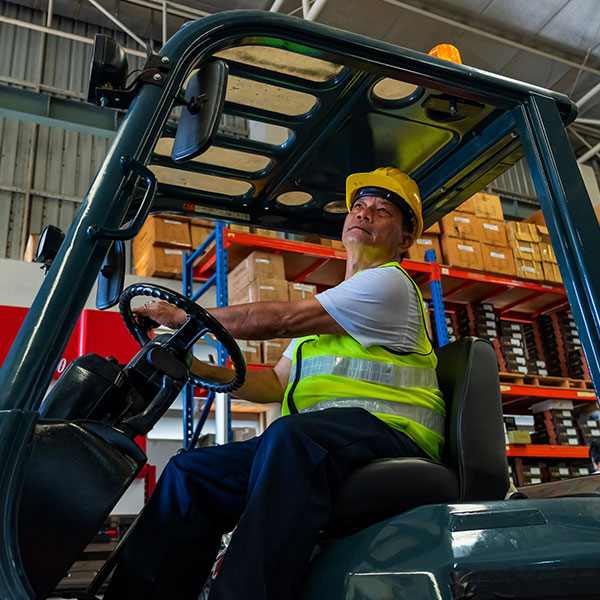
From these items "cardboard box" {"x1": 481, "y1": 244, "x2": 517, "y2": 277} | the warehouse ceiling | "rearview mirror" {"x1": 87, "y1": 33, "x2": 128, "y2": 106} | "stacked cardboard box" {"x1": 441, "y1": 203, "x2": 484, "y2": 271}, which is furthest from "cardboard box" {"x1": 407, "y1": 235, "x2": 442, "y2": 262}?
"rearview mirror" {"x1": 87, "y1": 33, "x2": 128, "y2": 106}

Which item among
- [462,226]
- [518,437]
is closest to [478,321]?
[462,226]

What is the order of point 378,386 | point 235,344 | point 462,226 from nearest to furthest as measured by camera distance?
point 235,344 → point 378,386 → point 462,226

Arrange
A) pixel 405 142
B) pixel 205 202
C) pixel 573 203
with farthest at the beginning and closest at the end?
pixel 205 202, pixel 405 142, pixel 573 203

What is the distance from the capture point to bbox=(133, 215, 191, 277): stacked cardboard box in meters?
7.56

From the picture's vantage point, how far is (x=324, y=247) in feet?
22.3

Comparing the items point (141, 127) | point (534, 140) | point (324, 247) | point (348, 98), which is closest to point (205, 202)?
point (348, 98)

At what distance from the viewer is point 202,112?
1562mm

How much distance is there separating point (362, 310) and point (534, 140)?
0.73 m

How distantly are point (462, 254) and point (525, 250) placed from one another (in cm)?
100

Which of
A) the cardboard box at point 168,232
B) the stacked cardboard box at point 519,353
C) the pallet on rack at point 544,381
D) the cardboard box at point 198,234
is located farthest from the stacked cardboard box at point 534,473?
the cardboard box at point 168,232

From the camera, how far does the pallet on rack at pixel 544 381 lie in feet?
24.9

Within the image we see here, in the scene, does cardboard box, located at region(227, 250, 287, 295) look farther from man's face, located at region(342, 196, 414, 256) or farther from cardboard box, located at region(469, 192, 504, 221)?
man's face, located at region(342, 196, 414, 256)

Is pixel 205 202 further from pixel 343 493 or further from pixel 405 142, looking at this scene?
pixel 343 493

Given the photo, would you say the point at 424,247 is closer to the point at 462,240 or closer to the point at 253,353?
the point at 462,240
